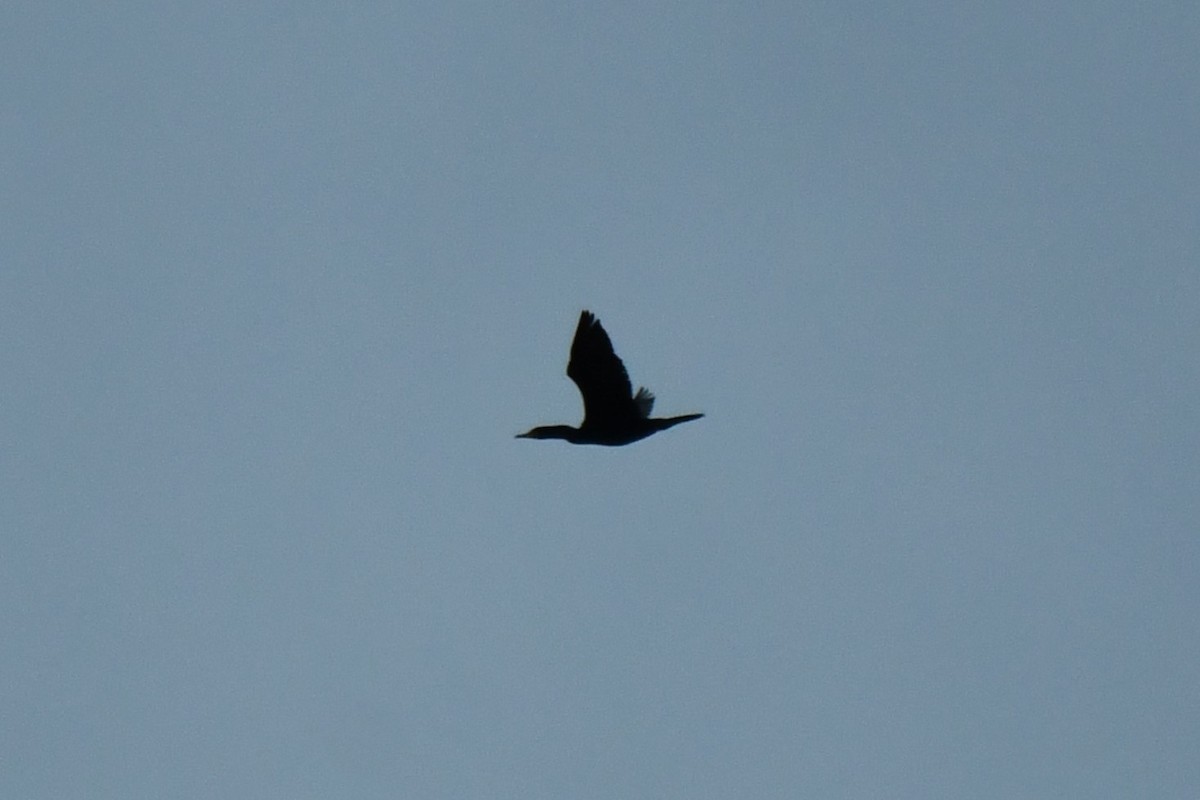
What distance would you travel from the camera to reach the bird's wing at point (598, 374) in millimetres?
27125

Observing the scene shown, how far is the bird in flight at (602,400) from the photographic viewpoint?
27.2 metres

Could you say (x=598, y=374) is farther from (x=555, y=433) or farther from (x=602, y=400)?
(x=555, y=433)

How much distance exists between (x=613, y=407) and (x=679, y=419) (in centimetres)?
117

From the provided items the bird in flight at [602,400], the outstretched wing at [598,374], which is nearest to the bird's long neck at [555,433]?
the bird in flight at [602,400]

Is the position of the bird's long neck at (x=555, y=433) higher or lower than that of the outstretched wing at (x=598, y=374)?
lower

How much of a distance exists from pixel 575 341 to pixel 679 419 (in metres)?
2.20

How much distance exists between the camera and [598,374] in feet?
89.8

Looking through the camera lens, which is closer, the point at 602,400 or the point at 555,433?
the point at 602,400

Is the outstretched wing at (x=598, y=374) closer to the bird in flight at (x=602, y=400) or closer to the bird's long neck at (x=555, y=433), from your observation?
the bird in flight at (x=602, y=400)

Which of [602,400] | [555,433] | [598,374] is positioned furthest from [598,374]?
[555,433]

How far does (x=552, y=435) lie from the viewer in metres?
28.9

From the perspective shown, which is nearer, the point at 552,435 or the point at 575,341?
the point at 575,341

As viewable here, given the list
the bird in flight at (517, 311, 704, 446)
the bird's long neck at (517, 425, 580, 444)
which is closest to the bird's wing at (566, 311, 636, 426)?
the bird in flight at (517, 311, 704, 446)

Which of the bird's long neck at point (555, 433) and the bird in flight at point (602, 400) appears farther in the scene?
the bird's long neck at point (555, 433)
